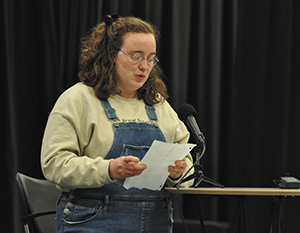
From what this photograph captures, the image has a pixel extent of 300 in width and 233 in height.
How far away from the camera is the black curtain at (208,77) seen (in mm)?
2715

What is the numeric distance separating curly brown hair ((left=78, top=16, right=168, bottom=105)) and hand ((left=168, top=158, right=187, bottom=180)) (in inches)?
12.8

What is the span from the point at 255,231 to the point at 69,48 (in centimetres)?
189

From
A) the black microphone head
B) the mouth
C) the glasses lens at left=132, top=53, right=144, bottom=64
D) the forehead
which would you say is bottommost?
the black microphone head

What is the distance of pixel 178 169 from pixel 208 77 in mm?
1343

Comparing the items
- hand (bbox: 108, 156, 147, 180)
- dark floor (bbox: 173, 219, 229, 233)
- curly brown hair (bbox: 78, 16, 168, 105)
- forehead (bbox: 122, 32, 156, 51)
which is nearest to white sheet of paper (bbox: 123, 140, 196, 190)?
hand (bbox: 108, 156, 147, 180)

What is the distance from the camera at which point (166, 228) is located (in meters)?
1.68

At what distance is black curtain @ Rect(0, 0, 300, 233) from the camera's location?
2.71 meters

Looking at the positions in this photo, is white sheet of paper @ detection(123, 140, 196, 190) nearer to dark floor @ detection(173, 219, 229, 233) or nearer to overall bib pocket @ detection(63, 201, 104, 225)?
overall bib pocket @ detection(63, 201, 104, 225)

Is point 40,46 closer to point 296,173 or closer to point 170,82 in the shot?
point 170,82

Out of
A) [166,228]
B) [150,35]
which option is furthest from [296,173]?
[150,35]

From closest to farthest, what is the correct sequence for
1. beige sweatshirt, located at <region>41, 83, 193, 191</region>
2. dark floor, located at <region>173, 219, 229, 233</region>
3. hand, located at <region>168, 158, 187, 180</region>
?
beige sweatshirt, located at <region>41, 83, 193, 191</region> < hand, located at <region>168, 158, 187, 180</region> < dark floor, located at <region>173, 219, 229, 233</region>

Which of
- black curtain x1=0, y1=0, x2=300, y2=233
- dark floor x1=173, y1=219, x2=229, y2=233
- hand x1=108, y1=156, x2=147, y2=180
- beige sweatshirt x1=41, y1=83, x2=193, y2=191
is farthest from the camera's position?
black curtain x1=0, y1=0, x2=300, y2=233

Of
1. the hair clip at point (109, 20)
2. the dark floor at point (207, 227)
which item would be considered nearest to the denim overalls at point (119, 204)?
the hair clip at point (109, 20)

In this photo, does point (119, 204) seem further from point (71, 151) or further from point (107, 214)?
point (71, 151)
